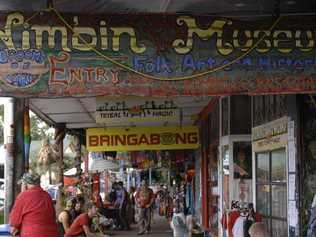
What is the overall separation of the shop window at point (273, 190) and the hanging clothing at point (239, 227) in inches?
16.9

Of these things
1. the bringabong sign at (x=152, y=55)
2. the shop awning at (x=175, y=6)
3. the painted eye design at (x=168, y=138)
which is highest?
the shop awning at (x=175, y=6)

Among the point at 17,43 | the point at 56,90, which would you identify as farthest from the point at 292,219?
the point at 17,43

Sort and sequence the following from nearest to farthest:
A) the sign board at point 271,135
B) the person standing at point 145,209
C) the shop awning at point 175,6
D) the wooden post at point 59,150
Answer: the shop awning at point 175,6
the sign board at point 271,135
the wooden post at point 59,150
the person standing at point 145,209

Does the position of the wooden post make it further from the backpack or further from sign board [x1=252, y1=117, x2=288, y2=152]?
sign board [x1=252, y1=117, x2=288, y2=152]

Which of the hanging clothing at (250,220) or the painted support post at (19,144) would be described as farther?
the painted support post at (19,144)

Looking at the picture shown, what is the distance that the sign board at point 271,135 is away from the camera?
27.5ft

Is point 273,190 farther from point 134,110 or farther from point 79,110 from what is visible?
point 79,110

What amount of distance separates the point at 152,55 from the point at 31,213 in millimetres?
2831

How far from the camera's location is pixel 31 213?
26.7ft

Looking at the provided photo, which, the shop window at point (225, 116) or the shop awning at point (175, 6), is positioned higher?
the shop awning at point (175, 6)

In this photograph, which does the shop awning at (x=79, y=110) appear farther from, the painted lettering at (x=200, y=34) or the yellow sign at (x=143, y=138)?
the painted lettering at (x=200, y=34)

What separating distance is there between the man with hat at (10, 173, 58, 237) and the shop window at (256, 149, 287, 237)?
296 centimetres

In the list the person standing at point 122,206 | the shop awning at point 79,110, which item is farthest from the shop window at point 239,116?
the person standing at point 122,206

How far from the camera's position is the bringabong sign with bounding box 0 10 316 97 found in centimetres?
631
